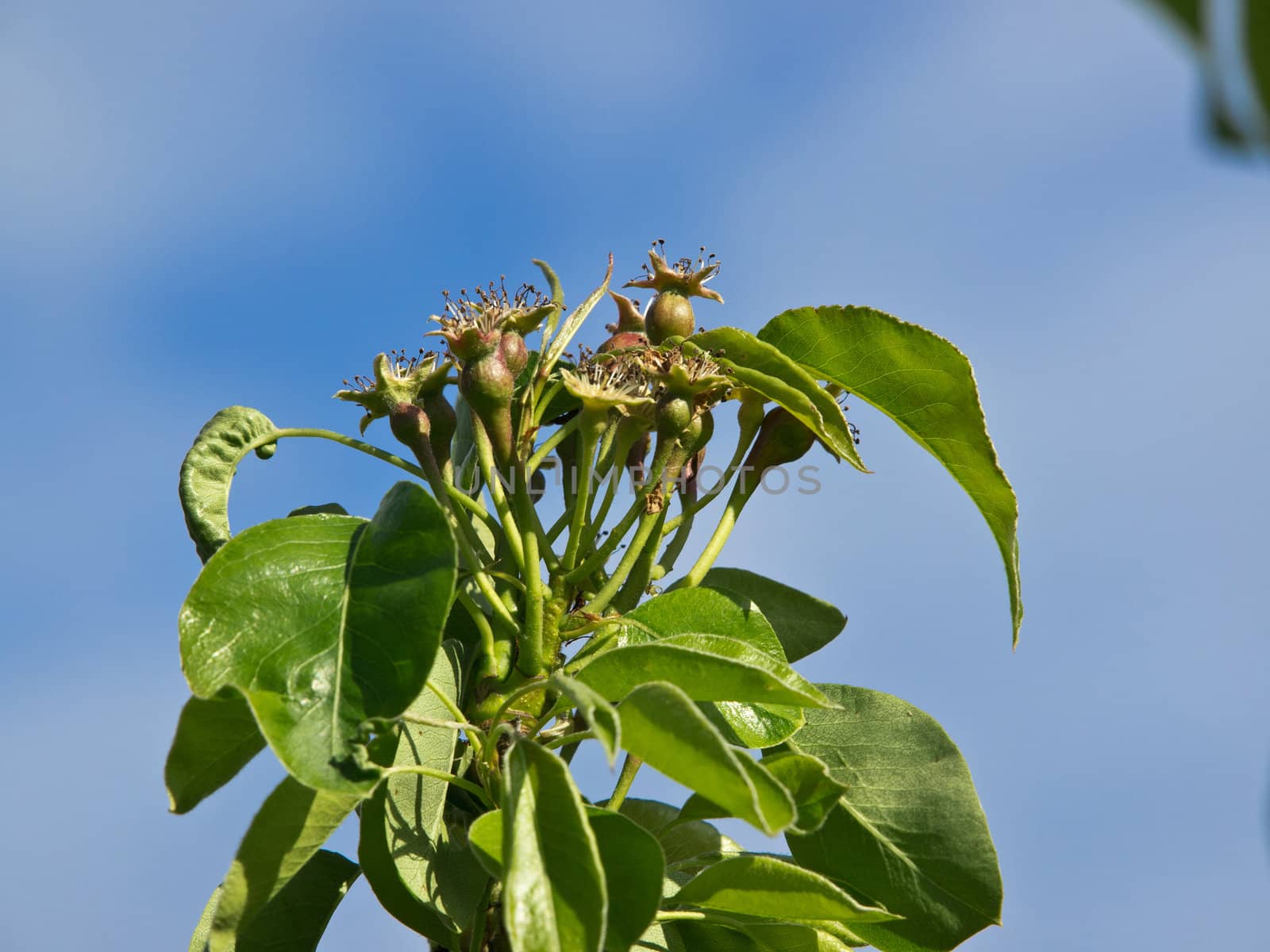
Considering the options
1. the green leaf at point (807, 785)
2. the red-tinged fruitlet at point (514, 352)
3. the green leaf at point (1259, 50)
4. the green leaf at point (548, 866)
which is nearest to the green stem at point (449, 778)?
the green leaf at point (548, 866)

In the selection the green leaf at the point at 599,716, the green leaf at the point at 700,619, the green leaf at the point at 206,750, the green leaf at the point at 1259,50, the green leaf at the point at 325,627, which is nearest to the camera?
the green leaf at the point at 1259,50

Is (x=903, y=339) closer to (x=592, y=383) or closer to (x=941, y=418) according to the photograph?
(x=941, y=418)

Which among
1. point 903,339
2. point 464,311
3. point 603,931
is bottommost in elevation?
point 603,931

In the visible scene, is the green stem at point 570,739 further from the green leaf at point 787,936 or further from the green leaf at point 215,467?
the green leaf at point 215,467

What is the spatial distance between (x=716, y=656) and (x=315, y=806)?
52 cm

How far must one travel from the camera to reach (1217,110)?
0.93 feet

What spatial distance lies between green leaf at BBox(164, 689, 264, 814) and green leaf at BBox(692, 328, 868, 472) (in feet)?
2.56

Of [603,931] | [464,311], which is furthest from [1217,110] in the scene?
[464,311]

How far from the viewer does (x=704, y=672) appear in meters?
1.24

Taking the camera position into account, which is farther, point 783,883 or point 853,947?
point 853,947

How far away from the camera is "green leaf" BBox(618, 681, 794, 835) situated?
108 centimetres

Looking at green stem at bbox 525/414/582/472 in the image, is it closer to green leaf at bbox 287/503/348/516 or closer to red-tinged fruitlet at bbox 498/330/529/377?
red-tinged fruitlet at bbox 498/330/529/377

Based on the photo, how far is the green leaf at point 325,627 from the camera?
1.15 meters

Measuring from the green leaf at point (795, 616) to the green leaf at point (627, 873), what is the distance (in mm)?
677
